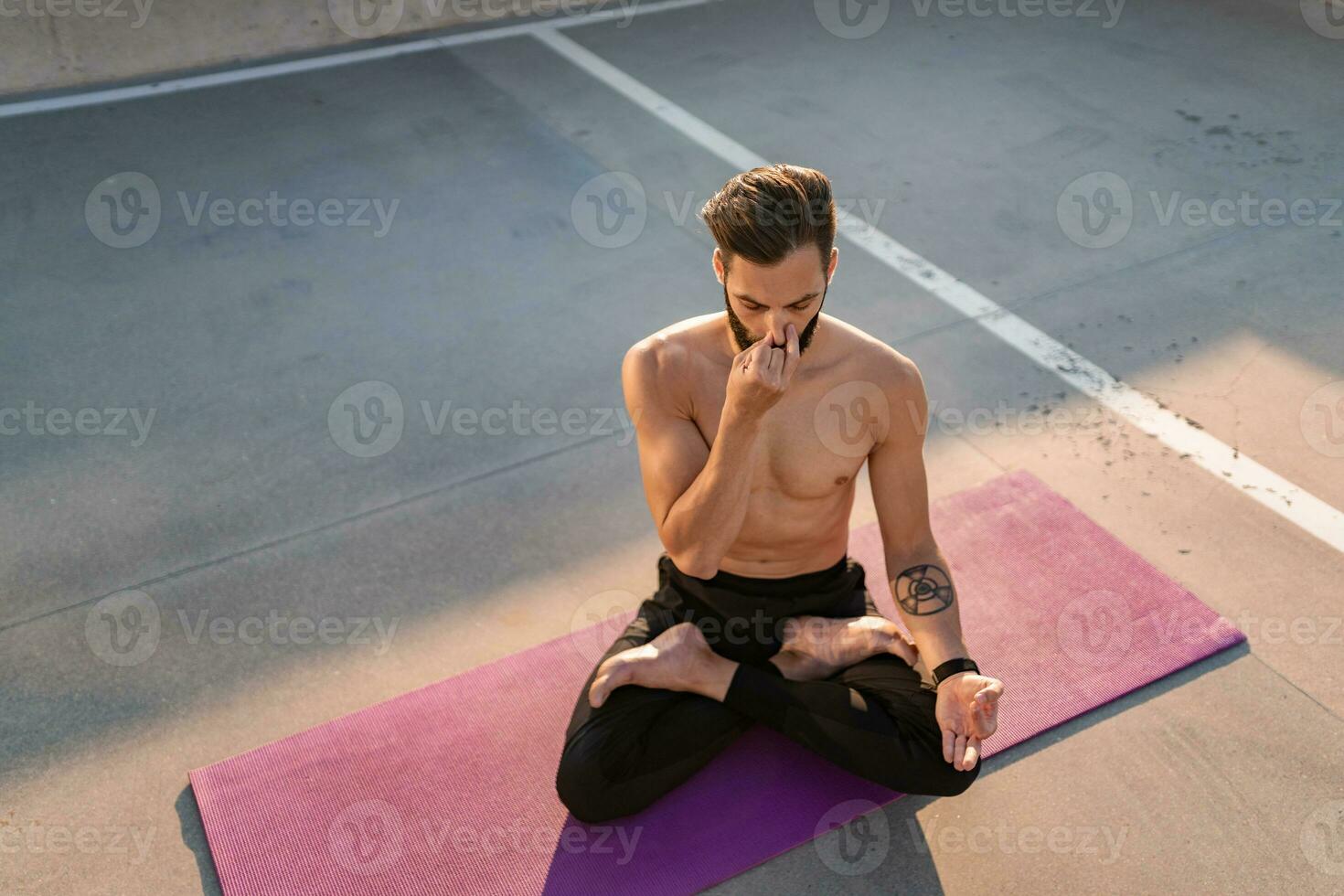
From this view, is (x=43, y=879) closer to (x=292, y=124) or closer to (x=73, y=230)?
(x=73, y=230)

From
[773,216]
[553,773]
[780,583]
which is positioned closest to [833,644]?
[780,583]

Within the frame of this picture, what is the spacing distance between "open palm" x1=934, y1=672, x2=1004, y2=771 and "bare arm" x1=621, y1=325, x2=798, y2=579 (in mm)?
627

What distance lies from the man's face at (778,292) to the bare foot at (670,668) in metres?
0.84

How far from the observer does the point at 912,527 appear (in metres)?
2.99

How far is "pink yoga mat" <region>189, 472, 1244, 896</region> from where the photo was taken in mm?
2875

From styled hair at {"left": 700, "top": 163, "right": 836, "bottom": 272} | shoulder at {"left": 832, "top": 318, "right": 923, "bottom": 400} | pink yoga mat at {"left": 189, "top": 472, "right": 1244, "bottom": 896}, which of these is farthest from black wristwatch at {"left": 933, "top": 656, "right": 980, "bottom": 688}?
styled hair at {"left": 700, "top": 163, "right": 836, "bottom": 272}

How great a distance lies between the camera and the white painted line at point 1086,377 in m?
4.00

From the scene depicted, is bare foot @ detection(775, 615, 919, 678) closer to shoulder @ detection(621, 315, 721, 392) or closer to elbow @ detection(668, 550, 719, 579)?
elbow @ detection(668, 550, 719, 579)

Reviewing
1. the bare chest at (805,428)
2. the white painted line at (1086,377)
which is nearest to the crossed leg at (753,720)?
the bare chest at (805,428)

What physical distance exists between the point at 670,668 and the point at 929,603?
0.66 metres

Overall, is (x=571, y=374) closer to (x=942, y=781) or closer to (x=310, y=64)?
(x=942, y=781)

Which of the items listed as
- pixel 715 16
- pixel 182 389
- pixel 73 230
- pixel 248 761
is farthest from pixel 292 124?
pixel 248 761

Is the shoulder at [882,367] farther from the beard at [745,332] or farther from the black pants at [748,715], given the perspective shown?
the black pants at [748,715]

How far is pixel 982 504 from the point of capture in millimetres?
4016
